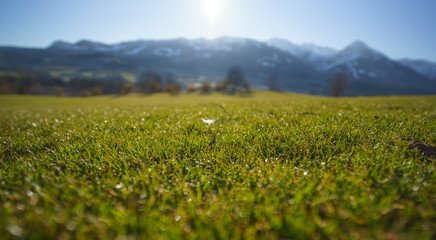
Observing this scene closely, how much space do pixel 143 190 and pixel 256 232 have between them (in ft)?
4.40

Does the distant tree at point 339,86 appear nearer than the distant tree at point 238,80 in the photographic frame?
Yes

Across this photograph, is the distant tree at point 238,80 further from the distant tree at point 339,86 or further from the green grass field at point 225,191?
the green grass field at point 225,191

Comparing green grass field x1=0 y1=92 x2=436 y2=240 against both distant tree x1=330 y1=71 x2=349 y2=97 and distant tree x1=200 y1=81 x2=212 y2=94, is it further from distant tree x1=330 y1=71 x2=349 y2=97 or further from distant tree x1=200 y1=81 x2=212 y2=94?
distant tree x1=200 y1=81 x2=212 y2=94

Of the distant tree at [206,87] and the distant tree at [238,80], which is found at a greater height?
the distant tree at [238,80]

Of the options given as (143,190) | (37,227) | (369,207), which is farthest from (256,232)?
(37,227)

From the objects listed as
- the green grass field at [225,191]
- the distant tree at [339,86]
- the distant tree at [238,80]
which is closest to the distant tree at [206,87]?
the distant tree at [238,80]

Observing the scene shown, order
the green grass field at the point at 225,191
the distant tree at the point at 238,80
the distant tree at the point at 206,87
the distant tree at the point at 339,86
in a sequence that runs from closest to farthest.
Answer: the green grass field at the point at 225,191
the distant tree at the point at 339,86
the distant tree at the point at 206,87
the distant tree at the point at 238,80

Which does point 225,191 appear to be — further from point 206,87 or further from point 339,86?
point 339,86

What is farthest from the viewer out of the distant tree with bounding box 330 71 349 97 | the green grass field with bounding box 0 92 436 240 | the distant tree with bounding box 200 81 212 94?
the distant tree with bounding box 200 81 212 94

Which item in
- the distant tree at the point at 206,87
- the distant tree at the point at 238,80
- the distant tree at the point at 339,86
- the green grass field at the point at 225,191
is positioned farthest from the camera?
the distant tree at the point at 238,80

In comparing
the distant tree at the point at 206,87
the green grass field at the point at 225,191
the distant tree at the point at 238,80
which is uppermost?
the distant tree at the point at 238,80

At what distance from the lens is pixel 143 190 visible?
215 centimetres

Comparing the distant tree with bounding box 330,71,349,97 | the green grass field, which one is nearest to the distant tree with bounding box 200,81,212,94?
the distant tree with bounding box 330,71,349,97

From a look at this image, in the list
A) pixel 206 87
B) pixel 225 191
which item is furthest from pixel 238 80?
pixel 225 191
